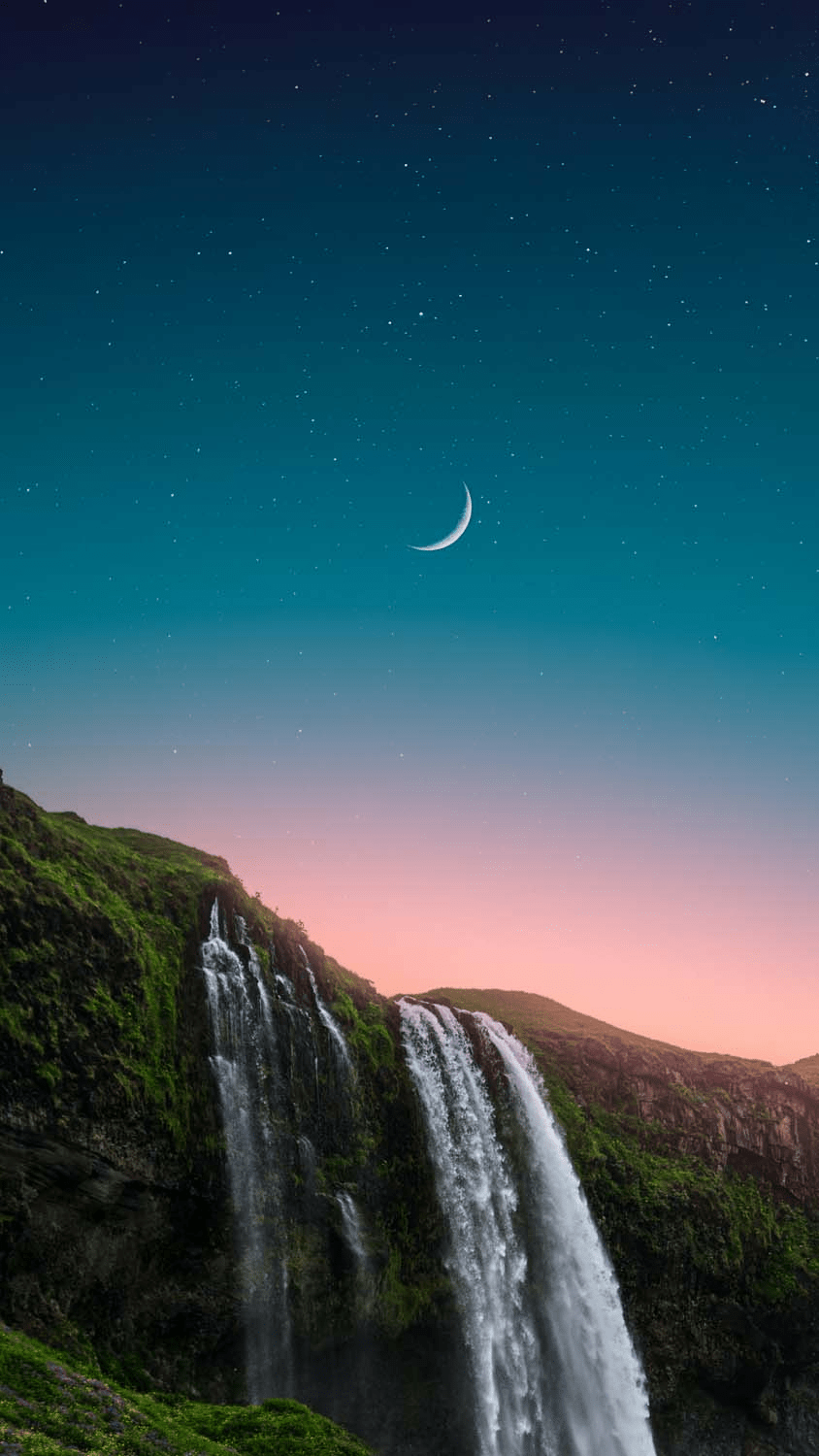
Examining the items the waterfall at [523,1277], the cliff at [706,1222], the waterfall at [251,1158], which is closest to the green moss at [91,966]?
the waterfall at [251,1158]

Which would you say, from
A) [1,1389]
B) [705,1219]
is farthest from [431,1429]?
[1,1389]

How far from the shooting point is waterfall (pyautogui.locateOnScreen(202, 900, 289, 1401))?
2634 cm

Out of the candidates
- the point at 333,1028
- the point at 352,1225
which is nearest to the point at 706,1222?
the point at 352,1225

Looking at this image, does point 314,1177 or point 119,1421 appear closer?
point 119,1421

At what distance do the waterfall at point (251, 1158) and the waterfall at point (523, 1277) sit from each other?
6.55m

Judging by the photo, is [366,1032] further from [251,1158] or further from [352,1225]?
[251,1158]

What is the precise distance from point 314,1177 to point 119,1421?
13225mm

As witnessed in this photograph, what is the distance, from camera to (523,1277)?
31.1m

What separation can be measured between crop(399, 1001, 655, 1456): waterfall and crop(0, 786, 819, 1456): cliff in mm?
1005

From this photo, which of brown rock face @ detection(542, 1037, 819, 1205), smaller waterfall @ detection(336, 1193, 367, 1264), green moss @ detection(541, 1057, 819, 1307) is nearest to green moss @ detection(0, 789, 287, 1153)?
smaller waterfall @ detection(336, 1193, 367, 1264)

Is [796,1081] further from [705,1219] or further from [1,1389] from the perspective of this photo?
[1,1389]

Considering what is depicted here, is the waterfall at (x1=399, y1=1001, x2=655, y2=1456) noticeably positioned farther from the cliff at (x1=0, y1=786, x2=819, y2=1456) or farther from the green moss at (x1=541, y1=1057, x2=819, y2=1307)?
the green moss at (x1=541, y1=1057, x2=819, y2=1307)

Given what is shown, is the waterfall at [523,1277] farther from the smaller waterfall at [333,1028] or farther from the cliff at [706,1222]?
the smaller waterfall at [333,1028]

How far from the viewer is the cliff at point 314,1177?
74.5 ft
